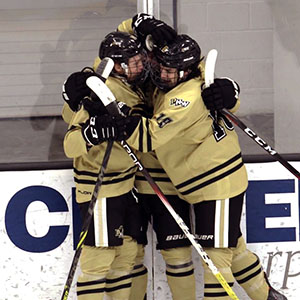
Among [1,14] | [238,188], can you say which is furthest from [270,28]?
[1,14]

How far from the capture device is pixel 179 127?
3.70 metres

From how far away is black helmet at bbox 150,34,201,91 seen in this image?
372cm

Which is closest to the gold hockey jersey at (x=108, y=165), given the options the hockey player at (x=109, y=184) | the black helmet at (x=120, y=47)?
the hockey player at (x=109, y=184)

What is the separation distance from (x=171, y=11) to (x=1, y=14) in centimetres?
71

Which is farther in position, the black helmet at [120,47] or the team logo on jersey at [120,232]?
the team logo on jersey at [120,232]

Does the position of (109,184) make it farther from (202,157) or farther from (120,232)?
(202,157)

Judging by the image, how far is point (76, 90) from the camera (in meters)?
3.80

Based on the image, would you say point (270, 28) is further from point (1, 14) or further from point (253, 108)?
point (1, 14)

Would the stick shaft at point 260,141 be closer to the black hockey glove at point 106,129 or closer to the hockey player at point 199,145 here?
the hockey player at point 199,145

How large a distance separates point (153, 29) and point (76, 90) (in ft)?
1.22

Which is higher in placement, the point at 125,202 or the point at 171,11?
the point at 171,11

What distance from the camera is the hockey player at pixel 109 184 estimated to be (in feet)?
12.3

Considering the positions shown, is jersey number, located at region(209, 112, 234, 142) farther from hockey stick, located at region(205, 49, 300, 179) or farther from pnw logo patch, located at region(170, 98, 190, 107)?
pnw logo patch, located at region(170, 98, 190, 107)

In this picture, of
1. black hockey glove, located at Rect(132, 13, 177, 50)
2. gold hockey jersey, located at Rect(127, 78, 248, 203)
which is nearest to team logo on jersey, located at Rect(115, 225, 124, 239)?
gold hockey jersey, located at Rect(127, 78, 248, 203)
